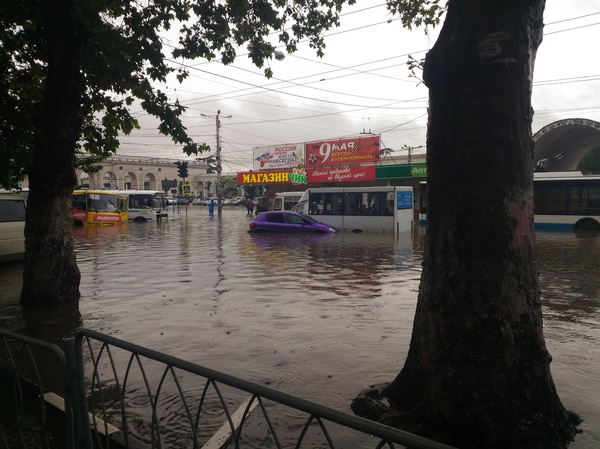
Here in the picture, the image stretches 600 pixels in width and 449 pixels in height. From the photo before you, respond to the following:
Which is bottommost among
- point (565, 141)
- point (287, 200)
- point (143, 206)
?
point (143, 206)

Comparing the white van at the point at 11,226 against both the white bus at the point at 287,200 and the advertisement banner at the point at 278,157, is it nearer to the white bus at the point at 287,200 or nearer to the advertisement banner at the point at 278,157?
the white bus at the point at 287,200

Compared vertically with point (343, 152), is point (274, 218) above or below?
below

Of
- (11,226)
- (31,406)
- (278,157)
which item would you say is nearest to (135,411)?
(31,406)

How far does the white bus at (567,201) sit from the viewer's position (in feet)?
72.8

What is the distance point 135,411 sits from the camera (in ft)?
13.4

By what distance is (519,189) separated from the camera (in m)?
3.15

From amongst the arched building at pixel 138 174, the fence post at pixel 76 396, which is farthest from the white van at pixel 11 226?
the arched building at pixel 138 174

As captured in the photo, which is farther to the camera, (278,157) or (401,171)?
(278,157)

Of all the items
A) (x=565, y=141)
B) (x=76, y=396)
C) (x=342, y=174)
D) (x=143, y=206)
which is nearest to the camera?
(x=76, y=396)

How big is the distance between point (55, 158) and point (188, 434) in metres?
5.60

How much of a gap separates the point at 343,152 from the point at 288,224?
738 inches

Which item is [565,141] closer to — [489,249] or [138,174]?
[489,249]

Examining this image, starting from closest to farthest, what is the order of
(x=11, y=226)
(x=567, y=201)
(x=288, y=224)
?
1. (x=11, y=226)
2. (x=288, y=224)
3. (x=567, y=201)

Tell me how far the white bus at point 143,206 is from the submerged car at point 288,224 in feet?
58.1
